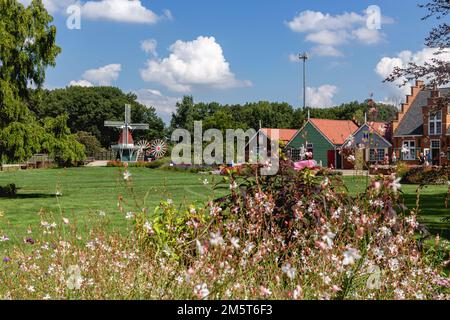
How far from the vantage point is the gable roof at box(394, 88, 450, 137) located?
50531 millimetres

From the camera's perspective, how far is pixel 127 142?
73.5m

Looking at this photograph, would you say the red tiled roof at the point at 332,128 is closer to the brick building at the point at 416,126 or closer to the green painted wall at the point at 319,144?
the green painted wall at the point at 319,144

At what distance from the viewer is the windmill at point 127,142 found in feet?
239

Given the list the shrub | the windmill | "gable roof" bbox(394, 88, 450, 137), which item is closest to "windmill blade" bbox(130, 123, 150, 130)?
the windmill

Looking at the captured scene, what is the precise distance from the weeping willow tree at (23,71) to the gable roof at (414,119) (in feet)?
122

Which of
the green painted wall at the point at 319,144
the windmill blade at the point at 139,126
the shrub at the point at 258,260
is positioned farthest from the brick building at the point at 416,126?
the shrub at the point at 258,260

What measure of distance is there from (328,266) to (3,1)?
2131 centimetres

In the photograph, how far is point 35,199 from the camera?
20312mm

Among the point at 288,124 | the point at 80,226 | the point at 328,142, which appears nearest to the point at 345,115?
the point at 288,124

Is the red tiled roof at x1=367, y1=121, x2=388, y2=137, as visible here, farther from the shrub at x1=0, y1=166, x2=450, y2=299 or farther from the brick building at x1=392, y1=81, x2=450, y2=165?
the brick building at x1=392, y1=81, x2=450, y2=165

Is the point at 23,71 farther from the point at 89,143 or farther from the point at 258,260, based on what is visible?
the point at 89,143

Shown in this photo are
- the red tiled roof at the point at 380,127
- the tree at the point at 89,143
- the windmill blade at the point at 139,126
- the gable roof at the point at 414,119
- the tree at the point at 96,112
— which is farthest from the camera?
the tree at the point at 96,112

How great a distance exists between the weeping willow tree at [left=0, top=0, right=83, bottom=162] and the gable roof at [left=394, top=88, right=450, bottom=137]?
1469 inches

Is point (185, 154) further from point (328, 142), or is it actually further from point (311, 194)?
point (311, 194)
